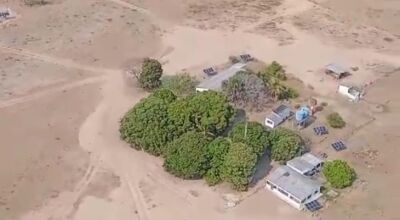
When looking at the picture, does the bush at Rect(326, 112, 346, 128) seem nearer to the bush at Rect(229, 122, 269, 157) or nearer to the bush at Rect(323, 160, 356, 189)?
the bush at Rect(323, 160, 356, 189)

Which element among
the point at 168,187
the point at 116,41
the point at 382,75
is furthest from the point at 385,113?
the point at 116,41

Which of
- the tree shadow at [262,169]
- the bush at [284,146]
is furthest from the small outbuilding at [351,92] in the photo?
the tree shadow at [262,169]

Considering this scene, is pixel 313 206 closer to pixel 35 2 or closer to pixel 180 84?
pixel 180 84

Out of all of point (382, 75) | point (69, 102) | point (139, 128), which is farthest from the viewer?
point (382, 75)

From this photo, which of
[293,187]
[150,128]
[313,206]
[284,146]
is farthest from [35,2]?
[313,206]

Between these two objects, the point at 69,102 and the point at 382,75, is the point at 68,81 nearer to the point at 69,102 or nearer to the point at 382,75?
the point at 69,102

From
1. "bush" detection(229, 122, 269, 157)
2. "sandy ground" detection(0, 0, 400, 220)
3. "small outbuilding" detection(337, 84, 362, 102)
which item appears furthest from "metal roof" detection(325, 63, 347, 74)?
"bush" detection(229, 122, 269, 157)
